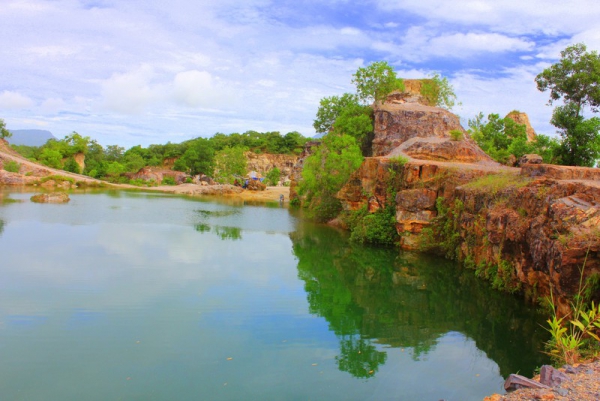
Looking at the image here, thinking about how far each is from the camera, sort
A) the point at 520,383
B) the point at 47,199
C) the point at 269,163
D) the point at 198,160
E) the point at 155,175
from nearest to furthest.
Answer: the point at 520,383, the point at 47,199, the point at 155,175, the point at 198,160, the point at 269,163

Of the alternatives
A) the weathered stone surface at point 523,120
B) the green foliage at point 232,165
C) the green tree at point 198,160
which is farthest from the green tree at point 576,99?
the green tree at point 198,160

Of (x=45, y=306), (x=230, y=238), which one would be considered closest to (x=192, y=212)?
(x=230, y=238)

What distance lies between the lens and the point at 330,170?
3344cm

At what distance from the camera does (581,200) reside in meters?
11.8

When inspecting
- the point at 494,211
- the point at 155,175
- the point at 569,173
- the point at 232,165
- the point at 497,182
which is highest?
the point at 232,165

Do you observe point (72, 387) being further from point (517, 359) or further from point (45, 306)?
point (517, 359)

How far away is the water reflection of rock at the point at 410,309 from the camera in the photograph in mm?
10891

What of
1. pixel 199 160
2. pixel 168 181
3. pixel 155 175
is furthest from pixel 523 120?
pixel 155 175

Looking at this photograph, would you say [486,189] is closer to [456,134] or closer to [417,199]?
[417,199]

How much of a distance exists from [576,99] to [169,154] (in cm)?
7084

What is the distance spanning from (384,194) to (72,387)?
19.7 m

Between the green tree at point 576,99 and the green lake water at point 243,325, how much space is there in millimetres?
10087

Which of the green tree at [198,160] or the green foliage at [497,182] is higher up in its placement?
the green tree at [198,160]

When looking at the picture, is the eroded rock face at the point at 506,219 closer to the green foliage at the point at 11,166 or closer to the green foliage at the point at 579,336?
the green foliage at the point at 579,336
